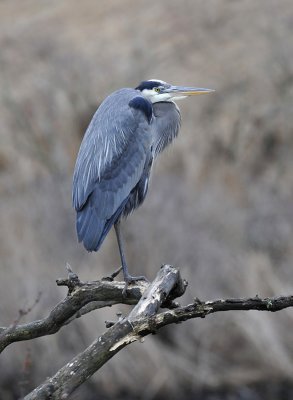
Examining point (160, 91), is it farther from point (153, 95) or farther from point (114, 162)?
point (114, 162)

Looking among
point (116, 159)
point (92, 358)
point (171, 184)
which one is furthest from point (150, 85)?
point (171, 184)

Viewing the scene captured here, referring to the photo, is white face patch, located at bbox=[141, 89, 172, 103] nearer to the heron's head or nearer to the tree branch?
the heron's head

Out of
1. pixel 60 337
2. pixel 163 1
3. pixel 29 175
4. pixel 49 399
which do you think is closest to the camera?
pixel 49 399

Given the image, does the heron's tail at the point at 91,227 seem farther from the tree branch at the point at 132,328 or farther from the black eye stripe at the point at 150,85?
the tree branch at the point at 132,328

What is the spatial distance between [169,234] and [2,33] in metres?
13.4

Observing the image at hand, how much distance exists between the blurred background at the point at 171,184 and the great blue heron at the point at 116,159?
89 centimetres

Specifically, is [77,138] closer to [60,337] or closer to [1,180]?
[1,180]

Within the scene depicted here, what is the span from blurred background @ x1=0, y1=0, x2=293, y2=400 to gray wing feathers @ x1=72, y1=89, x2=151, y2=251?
0.90 metres

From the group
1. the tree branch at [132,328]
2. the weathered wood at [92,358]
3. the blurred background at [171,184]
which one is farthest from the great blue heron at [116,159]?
the weathered wood at [92,358]

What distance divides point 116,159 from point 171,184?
24.2 feet

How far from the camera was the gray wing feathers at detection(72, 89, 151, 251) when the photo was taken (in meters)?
5.93

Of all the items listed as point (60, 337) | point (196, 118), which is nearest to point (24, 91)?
point (196, 118)

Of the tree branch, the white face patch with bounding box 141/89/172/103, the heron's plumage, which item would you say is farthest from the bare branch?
the white face patch with bounding box 141/89/172/103

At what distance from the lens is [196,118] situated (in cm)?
2000
